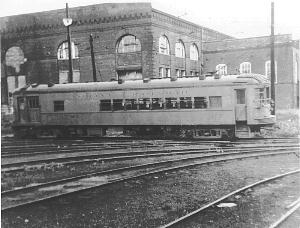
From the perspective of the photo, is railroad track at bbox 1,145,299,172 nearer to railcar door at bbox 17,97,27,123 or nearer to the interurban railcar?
the interurban railcar

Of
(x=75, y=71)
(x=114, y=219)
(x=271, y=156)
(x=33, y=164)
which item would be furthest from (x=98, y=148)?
(x=75, y=71)

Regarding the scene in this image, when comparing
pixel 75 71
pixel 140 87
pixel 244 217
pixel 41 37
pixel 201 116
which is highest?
pixel 41 37

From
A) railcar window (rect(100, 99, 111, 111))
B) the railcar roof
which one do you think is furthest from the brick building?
railcar window (rect(100, 99, 111, 111))

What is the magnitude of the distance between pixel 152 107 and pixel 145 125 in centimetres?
83

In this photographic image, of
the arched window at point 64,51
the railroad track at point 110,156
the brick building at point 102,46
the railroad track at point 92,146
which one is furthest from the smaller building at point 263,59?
the railroad track at point 110,156

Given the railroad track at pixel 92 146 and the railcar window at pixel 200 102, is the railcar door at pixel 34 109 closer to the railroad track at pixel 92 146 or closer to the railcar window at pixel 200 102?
the railroad track at pixel 92 146

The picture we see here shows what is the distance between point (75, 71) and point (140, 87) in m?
12.2

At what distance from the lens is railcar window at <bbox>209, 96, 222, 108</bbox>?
14672mm

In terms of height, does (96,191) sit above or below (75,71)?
below

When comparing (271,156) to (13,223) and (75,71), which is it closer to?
(13,223)

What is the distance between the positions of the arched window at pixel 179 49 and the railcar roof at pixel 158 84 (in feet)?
44.2

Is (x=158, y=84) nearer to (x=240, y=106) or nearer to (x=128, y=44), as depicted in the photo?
(x=240, y=106)

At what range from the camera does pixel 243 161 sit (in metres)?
10.3

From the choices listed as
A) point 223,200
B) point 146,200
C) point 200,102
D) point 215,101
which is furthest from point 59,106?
point 223,200
